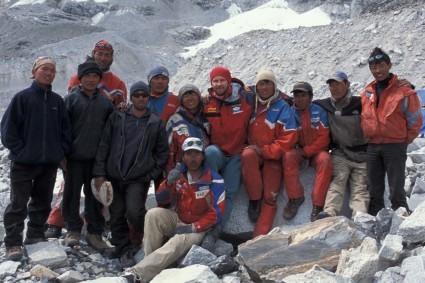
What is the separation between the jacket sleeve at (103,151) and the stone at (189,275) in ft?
5.30

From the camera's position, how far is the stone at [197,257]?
533 centimetres

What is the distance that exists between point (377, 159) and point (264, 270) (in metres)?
2.10

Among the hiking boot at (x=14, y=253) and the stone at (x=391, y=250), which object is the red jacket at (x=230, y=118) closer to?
the stone at (x=391, y=250)

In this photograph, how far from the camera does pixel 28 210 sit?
19.7 feet

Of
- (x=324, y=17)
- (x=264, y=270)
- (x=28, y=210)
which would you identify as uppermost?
(x=324, y=17)

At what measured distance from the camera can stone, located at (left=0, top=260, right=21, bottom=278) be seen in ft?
18.0

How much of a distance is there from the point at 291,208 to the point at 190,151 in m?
1.44

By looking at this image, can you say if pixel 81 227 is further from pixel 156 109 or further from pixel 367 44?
pixel 367 44

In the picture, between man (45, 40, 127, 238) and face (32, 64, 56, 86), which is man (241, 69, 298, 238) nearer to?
man (45, 40, 127, 238)

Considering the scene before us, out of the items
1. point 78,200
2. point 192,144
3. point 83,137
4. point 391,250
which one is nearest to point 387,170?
point 391,250

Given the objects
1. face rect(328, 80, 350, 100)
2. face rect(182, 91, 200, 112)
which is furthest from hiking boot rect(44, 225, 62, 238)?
face rect(328, 80, 350, 100)

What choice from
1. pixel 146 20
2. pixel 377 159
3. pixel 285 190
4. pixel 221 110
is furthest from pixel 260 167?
pixel 146 20

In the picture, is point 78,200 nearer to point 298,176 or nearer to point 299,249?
point 298,176

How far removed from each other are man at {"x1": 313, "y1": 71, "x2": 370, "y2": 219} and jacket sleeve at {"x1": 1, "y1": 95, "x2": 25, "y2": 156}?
3540mm
